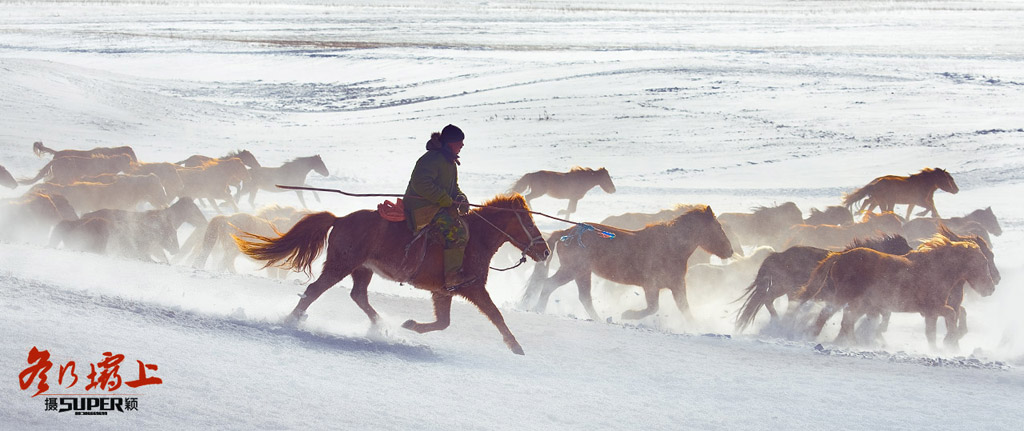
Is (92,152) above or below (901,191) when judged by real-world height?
below

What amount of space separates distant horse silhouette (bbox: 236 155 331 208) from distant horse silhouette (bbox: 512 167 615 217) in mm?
4456

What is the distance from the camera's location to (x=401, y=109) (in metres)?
32.7

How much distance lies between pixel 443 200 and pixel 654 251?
3.91 m

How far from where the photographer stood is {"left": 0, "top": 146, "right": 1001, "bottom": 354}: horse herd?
7.20 m

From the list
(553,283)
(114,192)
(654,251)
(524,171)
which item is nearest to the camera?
(654,251)

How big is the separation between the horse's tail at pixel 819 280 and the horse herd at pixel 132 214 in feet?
18.7

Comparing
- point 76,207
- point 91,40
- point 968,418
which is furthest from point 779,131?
point 91,40

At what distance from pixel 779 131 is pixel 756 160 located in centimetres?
393

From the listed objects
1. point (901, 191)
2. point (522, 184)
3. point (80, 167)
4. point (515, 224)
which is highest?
point (901, 191)

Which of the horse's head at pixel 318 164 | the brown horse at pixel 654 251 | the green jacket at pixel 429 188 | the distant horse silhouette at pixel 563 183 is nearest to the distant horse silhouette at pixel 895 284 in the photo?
the brown horse at pixel 654 251

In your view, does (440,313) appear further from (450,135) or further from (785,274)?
(785,274)

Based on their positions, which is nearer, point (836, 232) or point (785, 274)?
point (785, 274)

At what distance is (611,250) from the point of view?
10.4m

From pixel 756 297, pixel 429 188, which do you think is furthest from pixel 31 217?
pixel 756 297
